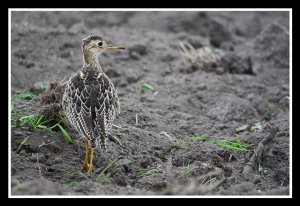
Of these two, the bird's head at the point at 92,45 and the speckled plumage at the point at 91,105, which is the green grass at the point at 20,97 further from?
the bird's head at the point at 92,45

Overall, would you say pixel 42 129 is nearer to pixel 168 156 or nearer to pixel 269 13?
pixel 168 156

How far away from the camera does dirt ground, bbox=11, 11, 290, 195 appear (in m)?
6.94

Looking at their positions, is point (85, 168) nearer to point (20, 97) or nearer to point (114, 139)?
point (114, 139)

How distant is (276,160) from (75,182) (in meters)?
2.85

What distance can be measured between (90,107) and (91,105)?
0.03m

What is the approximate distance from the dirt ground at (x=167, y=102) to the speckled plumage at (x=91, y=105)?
40 cm

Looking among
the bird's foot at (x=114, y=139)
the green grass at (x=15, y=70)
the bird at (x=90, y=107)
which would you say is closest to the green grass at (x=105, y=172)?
the bird at (x=90, y=107)

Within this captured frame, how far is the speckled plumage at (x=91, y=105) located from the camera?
7.12m

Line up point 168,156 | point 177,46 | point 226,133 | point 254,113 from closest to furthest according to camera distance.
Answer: point 168,156
point 226,133
point 254,113
point 177,46

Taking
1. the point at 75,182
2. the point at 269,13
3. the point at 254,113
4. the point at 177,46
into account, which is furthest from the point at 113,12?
the point at 75,182

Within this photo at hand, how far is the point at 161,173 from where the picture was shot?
7219mm

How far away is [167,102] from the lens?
1011 centimetres

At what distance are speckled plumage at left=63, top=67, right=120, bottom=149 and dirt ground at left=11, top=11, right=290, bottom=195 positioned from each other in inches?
15.6

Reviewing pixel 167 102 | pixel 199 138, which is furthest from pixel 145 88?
pixel 199 138
